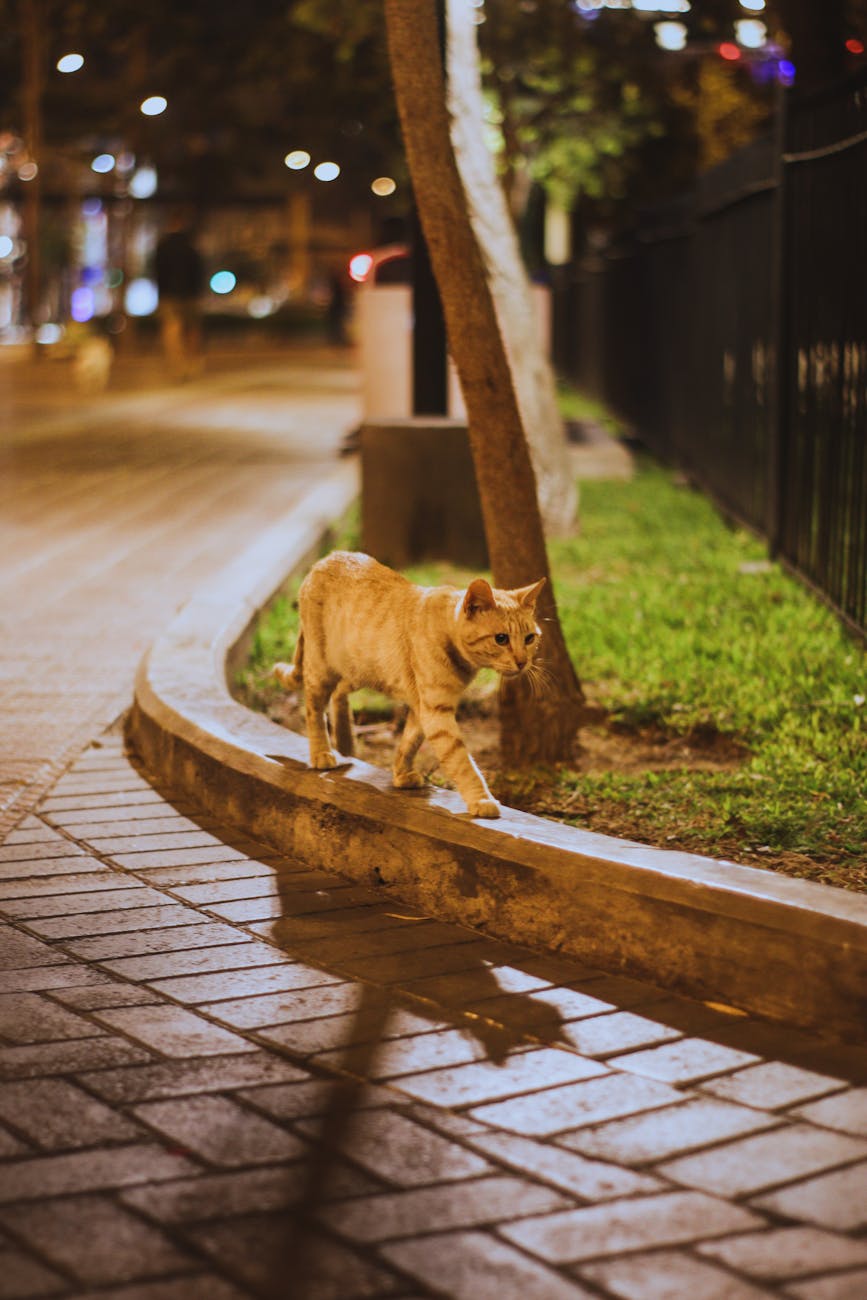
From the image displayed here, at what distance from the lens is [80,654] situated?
7805mm

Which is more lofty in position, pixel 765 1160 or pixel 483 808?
pixel 483 808

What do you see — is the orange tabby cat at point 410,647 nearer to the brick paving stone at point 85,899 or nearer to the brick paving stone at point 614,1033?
the brick paving stone at point 85,899

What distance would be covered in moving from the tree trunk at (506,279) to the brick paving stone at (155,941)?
5720 mm

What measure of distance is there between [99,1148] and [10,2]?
119ft

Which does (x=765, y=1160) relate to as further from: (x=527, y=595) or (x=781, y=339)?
(x=781, y=339)

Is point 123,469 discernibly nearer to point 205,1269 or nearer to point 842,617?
point 842,617

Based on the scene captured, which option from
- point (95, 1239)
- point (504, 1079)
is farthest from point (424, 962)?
point (95, 1239)

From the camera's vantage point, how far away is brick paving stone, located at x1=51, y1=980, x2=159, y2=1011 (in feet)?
13.2

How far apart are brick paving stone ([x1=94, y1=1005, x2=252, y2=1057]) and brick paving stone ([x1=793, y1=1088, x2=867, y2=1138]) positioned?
122 centimetres

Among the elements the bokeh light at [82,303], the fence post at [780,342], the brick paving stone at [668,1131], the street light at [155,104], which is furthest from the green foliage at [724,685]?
the bokeh light at [82,303]

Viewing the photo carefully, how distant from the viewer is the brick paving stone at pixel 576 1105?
133 inches

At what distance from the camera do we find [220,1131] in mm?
3342

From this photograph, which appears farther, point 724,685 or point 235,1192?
point 724,685

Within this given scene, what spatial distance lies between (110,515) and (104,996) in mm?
8486
